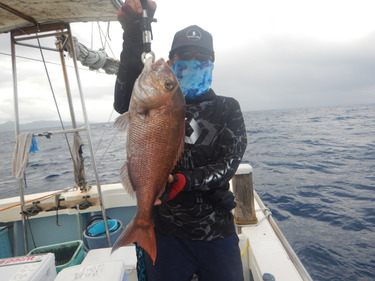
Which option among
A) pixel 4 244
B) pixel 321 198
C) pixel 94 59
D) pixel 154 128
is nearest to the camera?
pixel 154 128

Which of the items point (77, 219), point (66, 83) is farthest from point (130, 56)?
point (77, 219)

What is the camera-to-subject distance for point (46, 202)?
4.19 metres

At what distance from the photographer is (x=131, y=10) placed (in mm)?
1723

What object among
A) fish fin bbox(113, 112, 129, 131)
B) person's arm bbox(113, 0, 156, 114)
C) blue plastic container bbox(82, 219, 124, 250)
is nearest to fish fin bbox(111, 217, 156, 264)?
fish fin bbox(113, 112, 129, 131)

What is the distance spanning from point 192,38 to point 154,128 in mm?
919

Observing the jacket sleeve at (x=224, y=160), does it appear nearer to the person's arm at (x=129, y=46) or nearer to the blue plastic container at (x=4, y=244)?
the person's arm at (x=129, y=46)

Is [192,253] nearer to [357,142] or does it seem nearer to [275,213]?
[275,213]

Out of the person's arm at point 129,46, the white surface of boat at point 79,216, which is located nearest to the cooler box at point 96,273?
the white surface of boat at point 79,216

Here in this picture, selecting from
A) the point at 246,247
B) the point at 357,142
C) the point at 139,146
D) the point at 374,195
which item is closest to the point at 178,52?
the point at 139,146

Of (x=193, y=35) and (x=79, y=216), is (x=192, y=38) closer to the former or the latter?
(x=193, y=35)

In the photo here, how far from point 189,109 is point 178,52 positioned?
0.50m

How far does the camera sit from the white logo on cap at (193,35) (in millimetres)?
1990

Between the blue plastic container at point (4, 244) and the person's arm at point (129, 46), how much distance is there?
148 inches

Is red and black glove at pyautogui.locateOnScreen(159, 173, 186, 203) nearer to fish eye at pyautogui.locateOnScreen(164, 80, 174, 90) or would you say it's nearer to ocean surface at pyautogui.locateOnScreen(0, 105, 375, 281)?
fish eye at pyautogui.locateOnScreen(164, 80, 174, 90)
